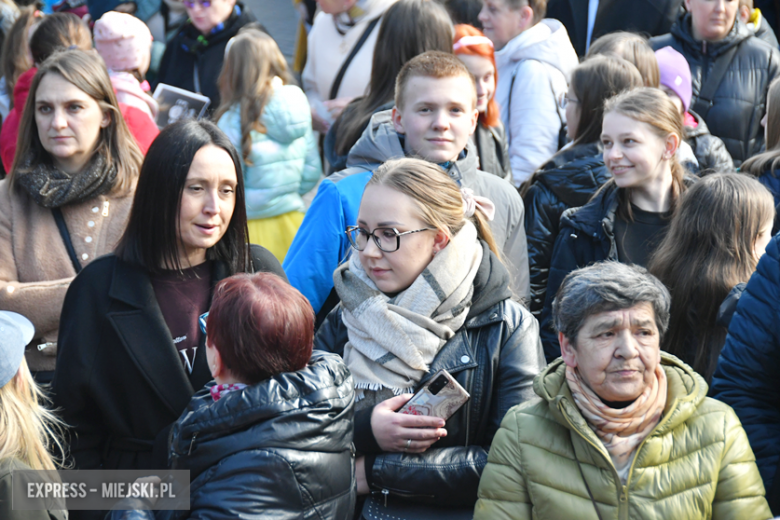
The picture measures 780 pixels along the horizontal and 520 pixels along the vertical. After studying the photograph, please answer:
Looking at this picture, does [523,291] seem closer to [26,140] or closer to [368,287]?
[368,287]

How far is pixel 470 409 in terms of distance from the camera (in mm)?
2633

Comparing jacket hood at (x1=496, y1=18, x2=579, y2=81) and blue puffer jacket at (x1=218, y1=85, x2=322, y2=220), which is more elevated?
jacket hood at (x1=496, y1=18, x2=579, y2=81)

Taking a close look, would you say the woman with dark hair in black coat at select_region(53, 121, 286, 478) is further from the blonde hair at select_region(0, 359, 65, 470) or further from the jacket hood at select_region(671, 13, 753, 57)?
the jacket hood at select_region(671, 13, 753, 57)

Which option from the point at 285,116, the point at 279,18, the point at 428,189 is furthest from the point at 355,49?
the point at 279,18

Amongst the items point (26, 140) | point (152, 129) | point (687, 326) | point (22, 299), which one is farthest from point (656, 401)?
point (152, 129)

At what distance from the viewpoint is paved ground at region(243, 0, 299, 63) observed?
9.28 meters

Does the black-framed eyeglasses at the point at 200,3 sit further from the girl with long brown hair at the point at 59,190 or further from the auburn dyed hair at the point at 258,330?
the auburn dyed hair at the point at 258,330

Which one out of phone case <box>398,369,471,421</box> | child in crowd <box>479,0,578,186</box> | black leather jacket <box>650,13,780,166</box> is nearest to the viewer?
phone case <box>398,369,471,421</box>

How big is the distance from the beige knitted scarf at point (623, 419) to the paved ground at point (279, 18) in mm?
7570

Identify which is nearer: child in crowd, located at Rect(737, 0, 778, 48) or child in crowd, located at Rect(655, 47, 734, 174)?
child in crowd, located at Rect(655, 47, 734, 174)

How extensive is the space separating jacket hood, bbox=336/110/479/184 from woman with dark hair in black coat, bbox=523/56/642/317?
77 centimetres

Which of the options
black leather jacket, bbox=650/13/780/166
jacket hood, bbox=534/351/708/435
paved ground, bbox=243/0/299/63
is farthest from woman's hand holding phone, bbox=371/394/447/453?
paved ground, bbox=243/0/299/63

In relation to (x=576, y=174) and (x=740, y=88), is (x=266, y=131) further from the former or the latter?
(x=740, y=88)

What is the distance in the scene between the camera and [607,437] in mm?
2348
